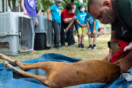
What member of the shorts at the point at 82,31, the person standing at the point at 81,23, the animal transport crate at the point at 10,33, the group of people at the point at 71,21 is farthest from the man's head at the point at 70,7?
the animal transport crate at the point at 10,33

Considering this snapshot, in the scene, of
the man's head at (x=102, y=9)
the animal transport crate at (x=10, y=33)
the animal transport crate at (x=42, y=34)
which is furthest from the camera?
the animal transport crate at (x=42, y=34)

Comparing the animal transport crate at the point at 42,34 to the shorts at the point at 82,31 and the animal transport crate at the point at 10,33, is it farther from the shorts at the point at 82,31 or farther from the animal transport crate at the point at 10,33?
the shorts at the point at 82,31

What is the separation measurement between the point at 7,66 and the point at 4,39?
5.76ft

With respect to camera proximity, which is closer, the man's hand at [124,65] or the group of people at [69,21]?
the man's hand at [124,65]

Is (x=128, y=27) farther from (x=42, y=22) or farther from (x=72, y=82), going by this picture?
(x=42, y=22)

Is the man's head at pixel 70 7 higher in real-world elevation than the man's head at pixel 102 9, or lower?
higher

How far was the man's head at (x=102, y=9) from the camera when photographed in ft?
4.85

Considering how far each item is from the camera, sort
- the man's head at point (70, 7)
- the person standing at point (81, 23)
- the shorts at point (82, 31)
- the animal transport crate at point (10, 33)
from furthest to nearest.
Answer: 1. the shorts at point (82, 31)
2. the person standing at point (81, 23)
3. the man's head at point (70, 7)
4. the animal transport crate at point (10, 33)

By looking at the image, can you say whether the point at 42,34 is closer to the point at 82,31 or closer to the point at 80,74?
the point at 82,31

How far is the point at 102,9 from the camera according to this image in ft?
4.88

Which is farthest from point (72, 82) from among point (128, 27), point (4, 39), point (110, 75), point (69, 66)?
point (4, 39)

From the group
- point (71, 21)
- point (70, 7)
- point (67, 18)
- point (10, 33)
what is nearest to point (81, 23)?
point (71, 21)

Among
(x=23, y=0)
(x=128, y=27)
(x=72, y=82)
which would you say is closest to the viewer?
(x=72, y=82)

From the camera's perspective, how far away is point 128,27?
1460mm
